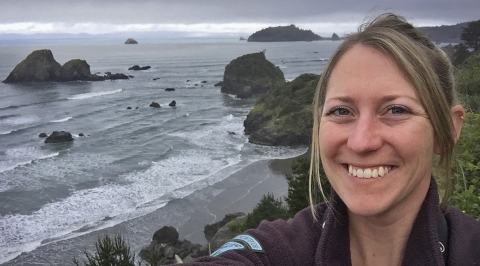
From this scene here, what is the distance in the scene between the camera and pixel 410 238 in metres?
1.76

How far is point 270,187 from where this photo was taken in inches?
1029

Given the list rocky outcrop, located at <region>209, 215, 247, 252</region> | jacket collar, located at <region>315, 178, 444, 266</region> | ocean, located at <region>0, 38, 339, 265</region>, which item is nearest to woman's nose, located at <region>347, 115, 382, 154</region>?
jacket collar, located at <region>315, 178, 444, 266</region>

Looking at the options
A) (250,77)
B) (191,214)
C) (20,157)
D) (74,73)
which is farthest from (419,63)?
(74,73)

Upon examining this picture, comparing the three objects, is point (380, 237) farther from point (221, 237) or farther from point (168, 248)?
point (168, 248)

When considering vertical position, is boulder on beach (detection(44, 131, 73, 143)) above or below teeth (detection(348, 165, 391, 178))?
below

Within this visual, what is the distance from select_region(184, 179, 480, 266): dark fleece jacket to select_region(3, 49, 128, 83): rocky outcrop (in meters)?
94.7

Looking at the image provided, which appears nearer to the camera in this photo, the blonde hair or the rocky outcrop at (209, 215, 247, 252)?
the blonde hair

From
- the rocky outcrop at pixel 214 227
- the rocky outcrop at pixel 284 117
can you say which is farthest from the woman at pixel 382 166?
the rocky outcrop at pixel 284 117

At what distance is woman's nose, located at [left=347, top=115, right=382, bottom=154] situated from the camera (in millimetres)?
1677

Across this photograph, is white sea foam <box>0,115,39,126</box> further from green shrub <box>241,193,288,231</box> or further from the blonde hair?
the blonde hair

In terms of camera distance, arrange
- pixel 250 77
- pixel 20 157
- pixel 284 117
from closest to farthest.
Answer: pixel 20 157 → pixel 284 117 → pixel 250 77

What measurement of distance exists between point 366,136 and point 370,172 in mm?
155

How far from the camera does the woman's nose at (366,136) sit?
5.50ft

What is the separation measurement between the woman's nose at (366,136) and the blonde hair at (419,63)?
223 millimetres
